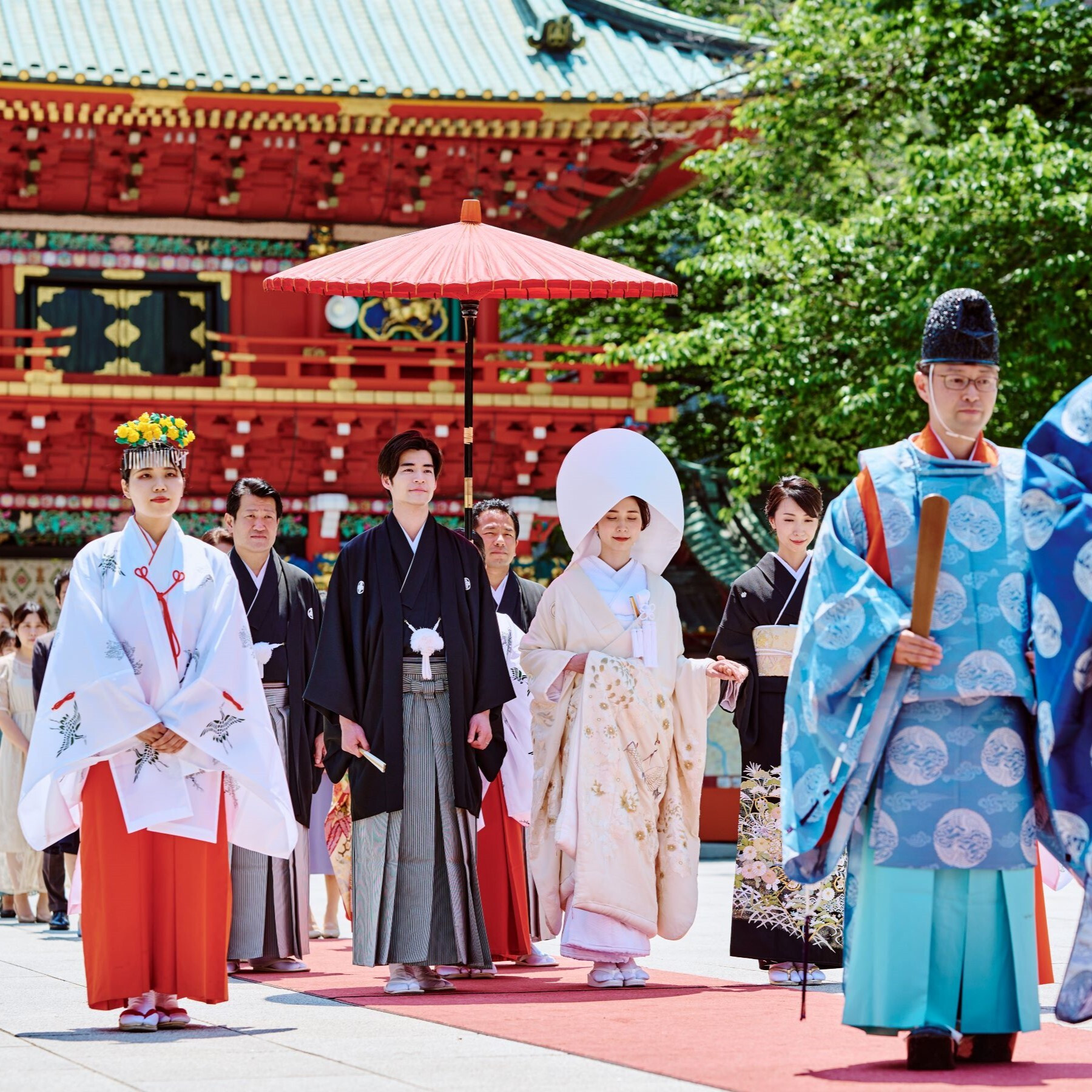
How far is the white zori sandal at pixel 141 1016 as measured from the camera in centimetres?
610

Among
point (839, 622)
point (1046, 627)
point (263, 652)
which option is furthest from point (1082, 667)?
point (263, 652)

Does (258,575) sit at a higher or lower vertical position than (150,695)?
higher

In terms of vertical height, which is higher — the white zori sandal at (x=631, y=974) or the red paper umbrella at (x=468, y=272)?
the red paper umbrella at (x=468, y=272)

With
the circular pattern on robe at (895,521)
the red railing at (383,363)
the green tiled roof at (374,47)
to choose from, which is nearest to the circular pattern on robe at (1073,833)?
the circular pattern on robe at (895,521)

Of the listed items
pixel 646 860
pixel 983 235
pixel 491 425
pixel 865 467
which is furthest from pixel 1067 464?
pixel 491 425

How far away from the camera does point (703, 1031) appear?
5.89 metres

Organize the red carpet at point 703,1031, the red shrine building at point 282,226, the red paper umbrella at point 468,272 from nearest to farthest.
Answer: the red carpet at point 703,1031 → the red paper umbrella at point 468,272 → the red shrine building at point 282,226

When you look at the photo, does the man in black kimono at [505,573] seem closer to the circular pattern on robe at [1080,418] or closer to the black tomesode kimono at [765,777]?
the black tomesode kimono at [765,777]

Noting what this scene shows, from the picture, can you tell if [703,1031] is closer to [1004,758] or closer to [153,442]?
[1004,758]

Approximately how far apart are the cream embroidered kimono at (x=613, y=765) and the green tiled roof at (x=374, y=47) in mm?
8905

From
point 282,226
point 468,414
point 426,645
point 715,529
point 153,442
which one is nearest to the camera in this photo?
point 153,442

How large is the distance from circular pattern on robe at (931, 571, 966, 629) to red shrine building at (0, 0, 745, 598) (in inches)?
432

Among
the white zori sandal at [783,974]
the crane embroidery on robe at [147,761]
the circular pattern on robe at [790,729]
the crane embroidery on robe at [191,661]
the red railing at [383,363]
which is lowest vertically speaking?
the white zori sandal at [783,974]

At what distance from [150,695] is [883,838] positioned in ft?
7.86
